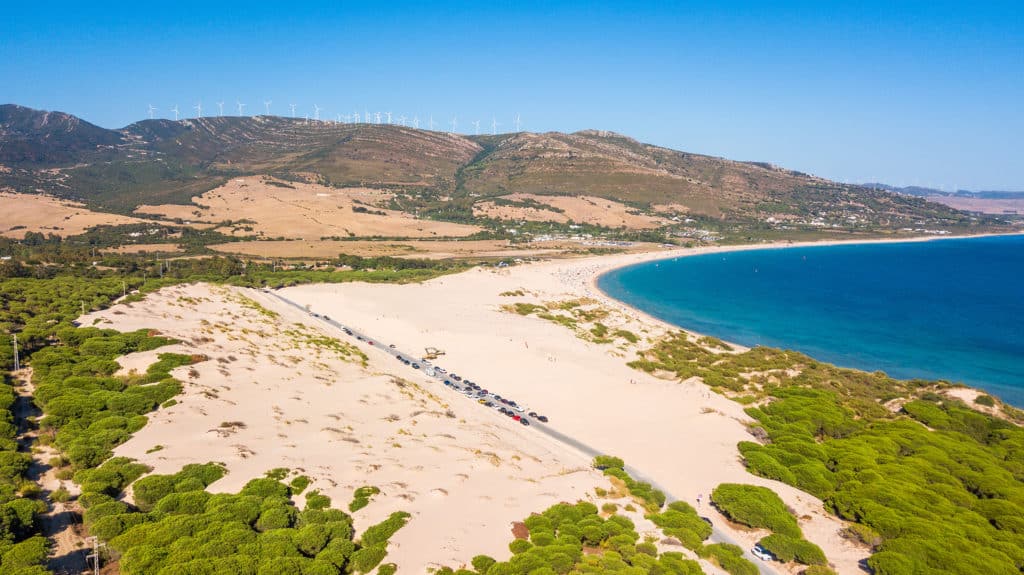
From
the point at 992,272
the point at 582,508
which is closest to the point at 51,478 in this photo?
the point at 582,508

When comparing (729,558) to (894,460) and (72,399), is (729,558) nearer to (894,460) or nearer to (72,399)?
(894,460)

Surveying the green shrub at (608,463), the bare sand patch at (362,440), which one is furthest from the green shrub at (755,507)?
the bare sand patch at (362,440)

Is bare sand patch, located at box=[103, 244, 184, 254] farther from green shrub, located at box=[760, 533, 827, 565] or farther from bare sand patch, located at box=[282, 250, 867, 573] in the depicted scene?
green shrub, located at box=[760, 533, 827, 565]

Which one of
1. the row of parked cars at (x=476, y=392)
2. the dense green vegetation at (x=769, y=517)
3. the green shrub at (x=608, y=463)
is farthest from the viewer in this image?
the row of parked cars at (x=476, y=392)

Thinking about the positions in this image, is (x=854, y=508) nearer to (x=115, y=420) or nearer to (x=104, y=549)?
(x=104, y=549)

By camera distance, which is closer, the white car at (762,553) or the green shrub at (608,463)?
the white car at (762,553)

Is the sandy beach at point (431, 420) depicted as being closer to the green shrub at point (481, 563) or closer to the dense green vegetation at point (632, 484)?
the green shrub at point (481, 563)

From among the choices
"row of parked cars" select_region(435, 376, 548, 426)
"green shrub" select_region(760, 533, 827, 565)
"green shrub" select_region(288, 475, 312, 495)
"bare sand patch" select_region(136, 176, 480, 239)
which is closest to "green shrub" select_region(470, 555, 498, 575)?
"green shrub" select_region(288, 475, 312, 495)
